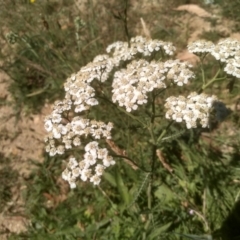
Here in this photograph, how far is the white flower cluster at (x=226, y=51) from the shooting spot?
7.48 ft

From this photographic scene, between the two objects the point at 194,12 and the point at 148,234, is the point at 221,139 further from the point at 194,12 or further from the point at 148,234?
the point at 194,12

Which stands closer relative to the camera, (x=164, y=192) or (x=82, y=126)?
(x=82, y=126)

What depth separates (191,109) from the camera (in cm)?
222

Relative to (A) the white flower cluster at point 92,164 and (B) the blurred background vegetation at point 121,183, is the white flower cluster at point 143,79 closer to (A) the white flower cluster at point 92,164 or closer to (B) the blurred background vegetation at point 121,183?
(A) the white flower cluster at point 92,164

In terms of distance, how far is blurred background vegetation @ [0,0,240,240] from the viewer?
9.28 ft

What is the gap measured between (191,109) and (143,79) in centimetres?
34

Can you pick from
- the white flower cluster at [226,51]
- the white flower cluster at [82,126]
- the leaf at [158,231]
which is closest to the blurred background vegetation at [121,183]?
the leaf at [158,231]

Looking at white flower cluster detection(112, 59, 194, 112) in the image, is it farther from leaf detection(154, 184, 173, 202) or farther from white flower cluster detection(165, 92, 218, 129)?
leaf detection(154, 184, 173, 202)

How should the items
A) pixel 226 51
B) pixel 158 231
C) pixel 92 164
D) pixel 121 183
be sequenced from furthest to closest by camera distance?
1. pixel 121 183
2. pixel 158 231
3. pixel 226 51
4. pixel 92 164

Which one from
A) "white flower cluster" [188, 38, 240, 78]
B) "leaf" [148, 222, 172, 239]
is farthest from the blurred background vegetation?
"white flower cluster" [188, 38, 240, 78]

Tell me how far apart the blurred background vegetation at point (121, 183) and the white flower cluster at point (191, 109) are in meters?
0.35

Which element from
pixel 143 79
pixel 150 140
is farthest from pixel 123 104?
pixel 150 140

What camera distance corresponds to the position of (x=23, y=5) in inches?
177

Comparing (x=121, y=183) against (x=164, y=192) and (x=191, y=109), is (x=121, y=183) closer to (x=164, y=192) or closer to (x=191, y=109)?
(x=164, y=192)
